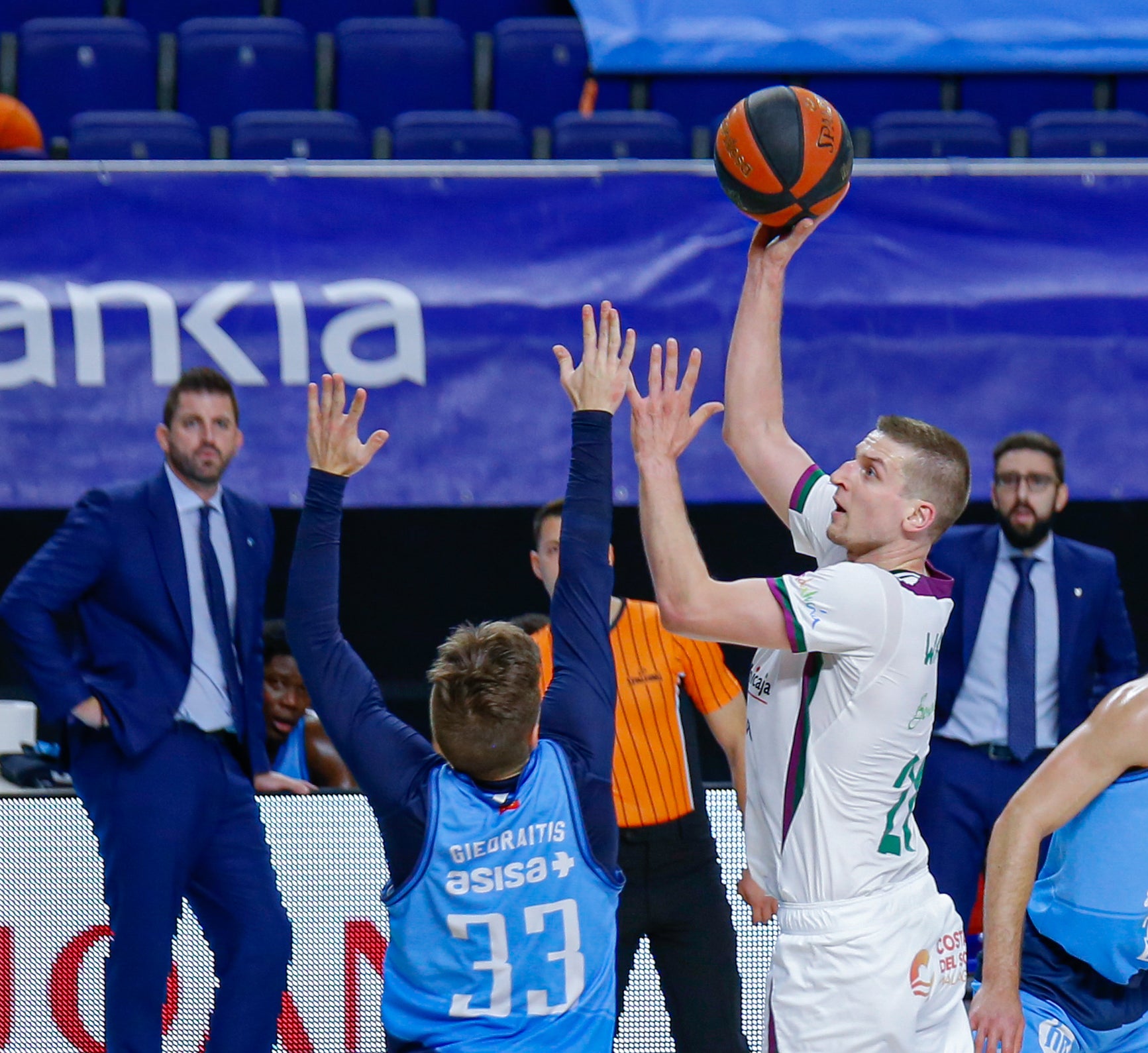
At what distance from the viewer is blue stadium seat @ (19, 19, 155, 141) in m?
7.64

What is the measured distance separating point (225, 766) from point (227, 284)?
246 cm

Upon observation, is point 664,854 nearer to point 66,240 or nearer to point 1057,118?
point 66,240

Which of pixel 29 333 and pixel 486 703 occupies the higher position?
pixel 29 333

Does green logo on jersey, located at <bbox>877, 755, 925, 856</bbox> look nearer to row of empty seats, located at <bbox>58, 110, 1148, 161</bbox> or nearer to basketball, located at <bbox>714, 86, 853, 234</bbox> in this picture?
basketball, located at <bbox>714, 86, 853, 234</bbox>

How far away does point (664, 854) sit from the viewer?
419 centimetres

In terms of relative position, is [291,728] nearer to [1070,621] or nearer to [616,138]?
[1070,621]

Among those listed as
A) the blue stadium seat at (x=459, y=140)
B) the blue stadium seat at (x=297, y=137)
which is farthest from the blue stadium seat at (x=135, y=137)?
the blue stadium seat at (x=459, y=140)

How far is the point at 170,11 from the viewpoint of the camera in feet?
27.7

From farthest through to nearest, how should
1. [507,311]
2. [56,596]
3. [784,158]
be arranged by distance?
1. [507,311]
2. [56,596]
3. [784,158]

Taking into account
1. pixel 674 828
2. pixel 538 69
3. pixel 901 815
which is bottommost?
pixel 674 828

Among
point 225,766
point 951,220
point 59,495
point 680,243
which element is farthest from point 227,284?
point 951,220

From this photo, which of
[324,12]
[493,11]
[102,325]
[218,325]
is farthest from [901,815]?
[324,12]

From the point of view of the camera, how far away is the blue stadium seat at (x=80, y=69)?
7.64 metres

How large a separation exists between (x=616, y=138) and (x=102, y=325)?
2.48 meters
